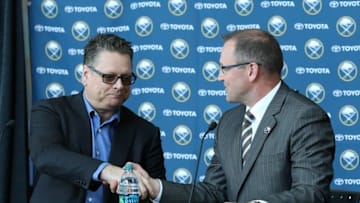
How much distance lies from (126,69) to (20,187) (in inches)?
107

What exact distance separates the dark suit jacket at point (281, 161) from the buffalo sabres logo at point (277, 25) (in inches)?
80.4

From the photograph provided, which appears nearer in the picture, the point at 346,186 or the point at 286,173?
the point at 286,173

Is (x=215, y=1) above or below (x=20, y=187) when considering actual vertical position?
above

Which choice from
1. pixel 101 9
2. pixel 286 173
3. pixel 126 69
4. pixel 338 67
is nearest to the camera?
pixel 286 173

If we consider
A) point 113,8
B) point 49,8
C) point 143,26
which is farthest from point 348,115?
point 49,8

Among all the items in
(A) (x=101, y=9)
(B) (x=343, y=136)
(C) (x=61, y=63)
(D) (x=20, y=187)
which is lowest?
(D) (x=20, y=187)

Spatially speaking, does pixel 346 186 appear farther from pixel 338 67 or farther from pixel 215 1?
pixel 215 1

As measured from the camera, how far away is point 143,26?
6.64 metres

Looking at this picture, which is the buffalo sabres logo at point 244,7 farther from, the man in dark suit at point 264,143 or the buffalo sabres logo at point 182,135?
the man in dark suit at point 264,143

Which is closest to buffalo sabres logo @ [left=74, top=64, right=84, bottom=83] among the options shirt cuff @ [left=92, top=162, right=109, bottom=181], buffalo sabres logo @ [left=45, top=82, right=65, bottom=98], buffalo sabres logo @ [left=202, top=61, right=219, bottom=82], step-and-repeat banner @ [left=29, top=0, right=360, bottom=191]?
step-and-repeat banner @ [left=29, top=0, right=360, bottom=191]

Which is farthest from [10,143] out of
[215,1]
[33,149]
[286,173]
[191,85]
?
[286,173]

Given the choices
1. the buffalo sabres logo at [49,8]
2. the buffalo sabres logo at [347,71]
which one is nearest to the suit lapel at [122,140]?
the buffalo sabres logo at [347,71]

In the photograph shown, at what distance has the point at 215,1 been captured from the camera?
6445mm

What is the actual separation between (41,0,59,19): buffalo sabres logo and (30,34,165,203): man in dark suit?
228 centimetres
